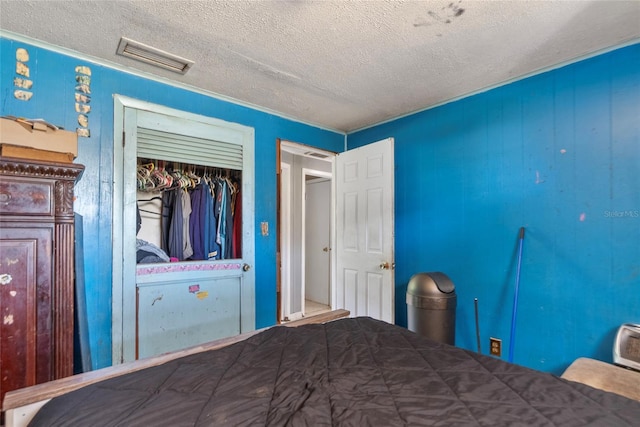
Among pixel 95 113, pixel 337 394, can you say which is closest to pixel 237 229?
pixel 95 113

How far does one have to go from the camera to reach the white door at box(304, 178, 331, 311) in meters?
4.66

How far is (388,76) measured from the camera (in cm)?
215

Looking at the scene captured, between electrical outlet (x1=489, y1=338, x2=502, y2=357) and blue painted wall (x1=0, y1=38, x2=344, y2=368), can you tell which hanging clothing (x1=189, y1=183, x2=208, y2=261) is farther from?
electrical outlet (x1=489, y1=338, x2=502, y2=357)

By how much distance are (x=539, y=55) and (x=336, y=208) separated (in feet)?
6.68

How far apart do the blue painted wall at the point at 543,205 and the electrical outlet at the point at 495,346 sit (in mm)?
34

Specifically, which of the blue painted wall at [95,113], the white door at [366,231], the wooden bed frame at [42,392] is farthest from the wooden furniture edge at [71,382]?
the white door at [366,231]

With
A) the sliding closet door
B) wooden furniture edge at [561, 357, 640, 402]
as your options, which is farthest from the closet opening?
wooden furniture edge at [561, 357, 640, 402]

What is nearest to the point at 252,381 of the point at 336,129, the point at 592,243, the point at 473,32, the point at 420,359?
the point at 420,359

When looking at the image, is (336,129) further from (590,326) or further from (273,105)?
(590,326)

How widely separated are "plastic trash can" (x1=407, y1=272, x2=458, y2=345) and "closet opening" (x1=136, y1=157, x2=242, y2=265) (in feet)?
5.02

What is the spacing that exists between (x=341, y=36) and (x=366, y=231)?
1.67 metres

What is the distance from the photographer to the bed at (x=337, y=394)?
2.46ft

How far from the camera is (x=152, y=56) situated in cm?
191

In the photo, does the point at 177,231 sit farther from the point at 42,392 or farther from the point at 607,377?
the point at 607,377
